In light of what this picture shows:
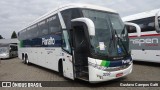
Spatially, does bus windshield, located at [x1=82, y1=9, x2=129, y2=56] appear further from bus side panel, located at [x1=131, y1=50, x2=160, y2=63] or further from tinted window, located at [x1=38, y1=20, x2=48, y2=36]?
bus side panel, located at [x1=131, y1=50, x2=160, y2=63]

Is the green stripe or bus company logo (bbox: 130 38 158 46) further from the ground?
bus company logo (bbox: 130 38 158 46)

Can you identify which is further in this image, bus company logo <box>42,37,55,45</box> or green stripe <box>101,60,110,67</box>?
bus company logo <box>42,37,55,45</box>

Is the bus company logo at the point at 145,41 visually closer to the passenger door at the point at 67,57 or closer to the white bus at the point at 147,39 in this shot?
the white bus at the point at 147,39

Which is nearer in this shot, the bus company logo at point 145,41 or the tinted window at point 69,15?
the tinted window at point 69,15

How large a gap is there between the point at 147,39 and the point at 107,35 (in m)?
5.82

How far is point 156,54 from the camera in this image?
40.3ft

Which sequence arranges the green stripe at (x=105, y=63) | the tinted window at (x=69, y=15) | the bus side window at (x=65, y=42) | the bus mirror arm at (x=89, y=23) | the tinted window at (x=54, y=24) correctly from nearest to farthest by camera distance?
the bus mirror arm at (x=89, y=23), the green stripe at (x=105, y=63), the tinted window at (x=69, y=15), the bus side window at (x=65, y=42), the tinted window at (x=54, y=24)

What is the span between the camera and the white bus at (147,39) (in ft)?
40.0

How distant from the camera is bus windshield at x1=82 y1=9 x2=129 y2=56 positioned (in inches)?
302

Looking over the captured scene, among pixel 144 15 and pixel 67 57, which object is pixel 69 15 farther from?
pixel 144 15

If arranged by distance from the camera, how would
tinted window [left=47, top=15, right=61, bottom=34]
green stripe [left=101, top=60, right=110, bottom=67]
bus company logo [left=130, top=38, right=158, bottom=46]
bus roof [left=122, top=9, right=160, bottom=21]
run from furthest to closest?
1. bus roof [left=122, top=9, right=160, bottom=21]
2. bus company logo [left=130, top=38, right=158, bottom=46]
3. tinted window [left=47, top=15, right=61, bottom=34]
4. green stripe [left=101, top=60, right=110, bottom=67]

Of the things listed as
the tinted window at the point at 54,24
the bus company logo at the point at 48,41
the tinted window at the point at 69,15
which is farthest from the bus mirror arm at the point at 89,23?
the bus company logo at the point at 48,41

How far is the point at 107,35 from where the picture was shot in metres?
8.01

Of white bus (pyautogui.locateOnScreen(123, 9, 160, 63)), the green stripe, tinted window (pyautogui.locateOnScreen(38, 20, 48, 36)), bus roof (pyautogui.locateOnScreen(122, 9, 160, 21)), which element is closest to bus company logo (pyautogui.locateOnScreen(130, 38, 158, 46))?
white bus (pyautogui.locateOnScreen(123, 9, 160, 63))
